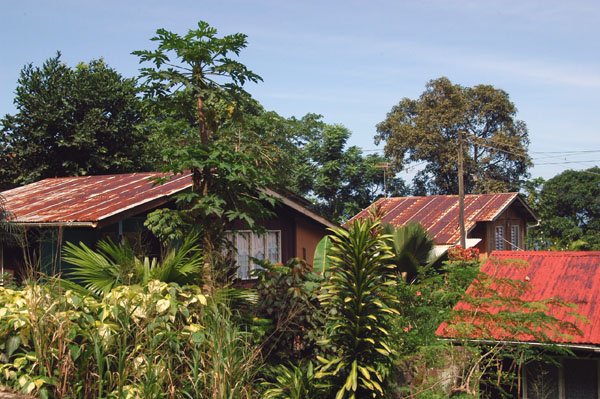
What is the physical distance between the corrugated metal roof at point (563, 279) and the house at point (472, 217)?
11.0 meters

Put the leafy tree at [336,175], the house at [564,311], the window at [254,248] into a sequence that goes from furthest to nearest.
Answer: the leafy tree at [336,175] → the window at [254,248] → the house at [564,311]

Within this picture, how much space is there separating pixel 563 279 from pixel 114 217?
8.32m

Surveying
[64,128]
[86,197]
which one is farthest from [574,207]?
[86,197]

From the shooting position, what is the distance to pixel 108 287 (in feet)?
25.4

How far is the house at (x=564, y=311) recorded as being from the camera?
9.24 metres

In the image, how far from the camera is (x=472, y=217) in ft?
82.4

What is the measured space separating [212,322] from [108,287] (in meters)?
1.78

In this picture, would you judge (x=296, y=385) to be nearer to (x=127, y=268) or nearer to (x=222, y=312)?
(x=222, y=312)

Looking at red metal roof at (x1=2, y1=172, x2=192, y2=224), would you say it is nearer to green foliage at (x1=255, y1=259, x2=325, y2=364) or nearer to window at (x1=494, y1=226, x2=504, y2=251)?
green foliage at (x1=255, y1=259, x2=325, y2=364)

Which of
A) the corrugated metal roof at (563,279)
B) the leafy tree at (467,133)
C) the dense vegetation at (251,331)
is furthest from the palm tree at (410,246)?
the leafy tree at (467,133)

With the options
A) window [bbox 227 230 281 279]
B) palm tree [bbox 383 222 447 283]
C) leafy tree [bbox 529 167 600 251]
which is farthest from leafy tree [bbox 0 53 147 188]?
leafy tree [bbox 529 167 600 251]

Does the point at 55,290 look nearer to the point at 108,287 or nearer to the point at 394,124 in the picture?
the point at 108,287

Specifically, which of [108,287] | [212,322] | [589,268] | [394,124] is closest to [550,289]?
[589,268]

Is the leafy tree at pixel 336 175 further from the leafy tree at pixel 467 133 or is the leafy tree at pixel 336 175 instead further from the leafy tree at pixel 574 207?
the leafy tree at pixel 574 207
